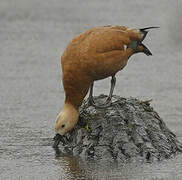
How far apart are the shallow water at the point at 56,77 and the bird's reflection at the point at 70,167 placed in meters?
0.01

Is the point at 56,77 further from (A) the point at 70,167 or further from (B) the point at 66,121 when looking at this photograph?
(A) the point at 70,167

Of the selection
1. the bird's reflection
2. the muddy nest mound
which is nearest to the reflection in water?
the bird's reflection

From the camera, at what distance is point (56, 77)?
43.5 ft

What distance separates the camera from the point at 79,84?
9.43 m

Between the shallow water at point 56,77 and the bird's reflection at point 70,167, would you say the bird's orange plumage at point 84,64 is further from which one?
the shallow water at point 56,77

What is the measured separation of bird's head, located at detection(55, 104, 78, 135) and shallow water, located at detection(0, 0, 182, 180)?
0.31 m

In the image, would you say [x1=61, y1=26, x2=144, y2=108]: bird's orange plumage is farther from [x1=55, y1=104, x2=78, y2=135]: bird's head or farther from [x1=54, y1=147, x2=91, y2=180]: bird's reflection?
[x1=54, y1=147, x2=91, y2=180]: bird's reflection

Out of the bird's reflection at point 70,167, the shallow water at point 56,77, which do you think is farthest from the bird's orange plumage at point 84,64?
the shallow water at point 56,77

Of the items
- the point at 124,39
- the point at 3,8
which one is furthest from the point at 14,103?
the point at 3,8

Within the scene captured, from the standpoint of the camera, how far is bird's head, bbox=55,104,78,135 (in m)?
9.37

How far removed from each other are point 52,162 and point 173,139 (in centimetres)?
167

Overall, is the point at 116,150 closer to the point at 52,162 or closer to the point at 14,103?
the point at 52,162

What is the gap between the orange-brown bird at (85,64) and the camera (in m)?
9.33

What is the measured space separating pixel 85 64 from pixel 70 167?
1.36m
